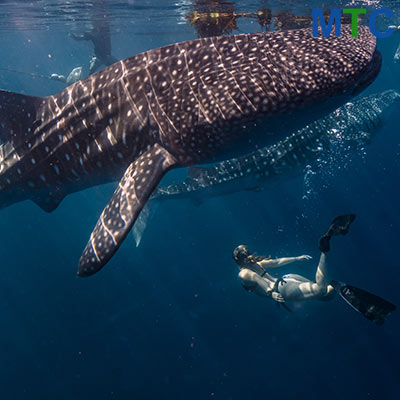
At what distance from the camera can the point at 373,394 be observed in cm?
1202

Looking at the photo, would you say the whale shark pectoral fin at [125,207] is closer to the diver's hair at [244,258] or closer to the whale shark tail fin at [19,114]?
the whale shark tail fin at [19,114]

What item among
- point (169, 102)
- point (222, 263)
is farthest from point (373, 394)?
point (169, 102)

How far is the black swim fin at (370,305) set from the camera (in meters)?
5.98

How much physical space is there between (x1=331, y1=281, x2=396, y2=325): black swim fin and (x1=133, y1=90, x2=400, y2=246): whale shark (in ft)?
19.4

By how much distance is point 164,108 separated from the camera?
441 centimetres

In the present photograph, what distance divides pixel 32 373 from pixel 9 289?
868 centimetres

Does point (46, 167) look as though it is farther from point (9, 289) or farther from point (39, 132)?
point (9, 289)

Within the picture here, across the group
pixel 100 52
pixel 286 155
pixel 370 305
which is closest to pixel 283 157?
pixel 286 155

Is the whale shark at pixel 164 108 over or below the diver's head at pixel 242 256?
over

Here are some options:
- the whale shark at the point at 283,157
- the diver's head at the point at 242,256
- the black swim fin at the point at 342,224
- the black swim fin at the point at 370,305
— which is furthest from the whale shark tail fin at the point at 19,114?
the whale shark at the point at 283,157

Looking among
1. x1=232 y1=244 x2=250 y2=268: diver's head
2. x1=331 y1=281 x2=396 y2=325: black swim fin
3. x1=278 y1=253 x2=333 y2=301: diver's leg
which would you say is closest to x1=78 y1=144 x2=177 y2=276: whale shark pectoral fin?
x1=331 y1=281 x2=396 y2=325: black swim fin

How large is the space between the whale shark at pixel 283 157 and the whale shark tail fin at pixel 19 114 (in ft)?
23.8

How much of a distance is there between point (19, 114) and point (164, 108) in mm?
2578

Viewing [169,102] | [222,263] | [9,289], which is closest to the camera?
[169,102]
